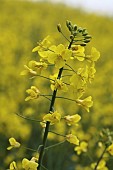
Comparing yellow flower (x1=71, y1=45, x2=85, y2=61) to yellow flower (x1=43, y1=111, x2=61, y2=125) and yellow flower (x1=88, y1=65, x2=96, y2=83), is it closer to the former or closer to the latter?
yellow flower (x1=88, y1=65, x2=96, y2=83)

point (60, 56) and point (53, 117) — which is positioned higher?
point (60, 56)

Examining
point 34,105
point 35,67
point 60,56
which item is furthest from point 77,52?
point 34,105

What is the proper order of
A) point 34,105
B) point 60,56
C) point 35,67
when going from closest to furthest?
point 60,56 → point 35,67 → point 34,105

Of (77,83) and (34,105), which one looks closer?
(77,83)

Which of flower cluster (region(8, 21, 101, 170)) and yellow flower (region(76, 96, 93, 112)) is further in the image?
yellow flower (region(76, 96, 93, 112))

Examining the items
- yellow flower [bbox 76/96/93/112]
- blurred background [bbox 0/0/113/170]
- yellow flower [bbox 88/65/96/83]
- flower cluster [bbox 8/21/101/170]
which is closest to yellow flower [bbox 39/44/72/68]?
flower cluster [bbox 8/21/101/170]

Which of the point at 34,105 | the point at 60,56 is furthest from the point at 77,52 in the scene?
the point at 34,105

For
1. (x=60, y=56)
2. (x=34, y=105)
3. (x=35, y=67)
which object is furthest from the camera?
(x=34, y=105)

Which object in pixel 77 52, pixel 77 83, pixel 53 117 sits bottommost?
pixel 53 117

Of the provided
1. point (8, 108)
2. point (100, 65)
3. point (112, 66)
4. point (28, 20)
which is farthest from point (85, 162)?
point (28, 20)

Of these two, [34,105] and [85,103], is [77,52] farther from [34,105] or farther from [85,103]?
[34,105]

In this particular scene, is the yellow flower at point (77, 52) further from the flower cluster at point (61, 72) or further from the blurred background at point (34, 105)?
the blurred background at point (34, 105)

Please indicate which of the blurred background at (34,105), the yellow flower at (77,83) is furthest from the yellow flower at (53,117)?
the blurred background at (34,105)
